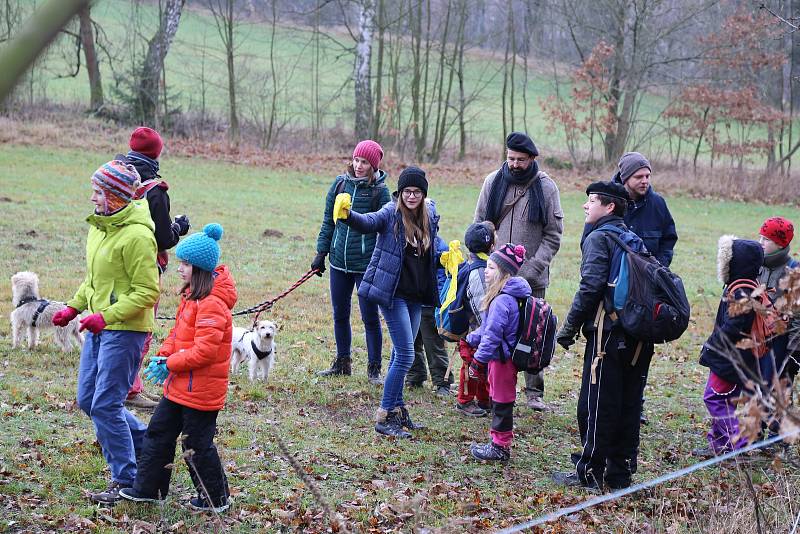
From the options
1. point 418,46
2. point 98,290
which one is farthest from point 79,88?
point 98,290

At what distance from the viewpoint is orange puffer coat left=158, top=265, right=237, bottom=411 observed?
4.86m

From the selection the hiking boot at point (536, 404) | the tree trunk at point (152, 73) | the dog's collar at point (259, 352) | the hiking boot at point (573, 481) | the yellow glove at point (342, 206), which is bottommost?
the hiking boot at point (536, 404)

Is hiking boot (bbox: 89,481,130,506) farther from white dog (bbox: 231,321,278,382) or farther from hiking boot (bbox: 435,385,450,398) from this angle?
hiking boot (bbox: 435,385,450,398)

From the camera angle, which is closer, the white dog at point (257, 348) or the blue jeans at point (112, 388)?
the blue jeans at point (112, 388)

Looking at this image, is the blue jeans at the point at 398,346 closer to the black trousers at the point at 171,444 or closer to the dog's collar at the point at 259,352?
the dog's collar at the point at 259,352

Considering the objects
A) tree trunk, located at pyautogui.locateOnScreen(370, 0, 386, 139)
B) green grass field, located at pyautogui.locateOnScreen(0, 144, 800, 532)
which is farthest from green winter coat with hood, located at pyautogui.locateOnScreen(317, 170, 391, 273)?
tree trunk, located at pyautogui.locateOnScreen(370, 0, 386, 139)

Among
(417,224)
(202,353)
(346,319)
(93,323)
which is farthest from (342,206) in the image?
(93,323)

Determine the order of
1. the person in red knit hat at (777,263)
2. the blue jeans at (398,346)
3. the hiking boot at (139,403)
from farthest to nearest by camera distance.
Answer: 1. the hiking boot at (139,403)
2. the blue jeans at (398,346)
3. the person in red knit hat at (777,263)

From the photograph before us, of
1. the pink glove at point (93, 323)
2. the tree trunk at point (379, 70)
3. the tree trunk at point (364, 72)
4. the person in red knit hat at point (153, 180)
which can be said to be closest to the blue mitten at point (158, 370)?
the pink glove at point (93, 323)

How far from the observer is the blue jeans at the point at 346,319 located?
7918 millimetres

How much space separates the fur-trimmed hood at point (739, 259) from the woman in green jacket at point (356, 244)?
2896 mm

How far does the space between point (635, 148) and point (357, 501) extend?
30021 mm

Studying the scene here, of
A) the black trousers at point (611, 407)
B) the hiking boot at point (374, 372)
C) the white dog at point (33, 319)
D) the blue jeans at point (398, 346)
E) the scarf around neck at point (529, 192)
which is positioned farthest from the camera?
the white dog at point (33, 319)

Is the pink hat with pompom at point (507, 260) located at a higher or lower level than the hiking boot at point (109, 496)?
higher
